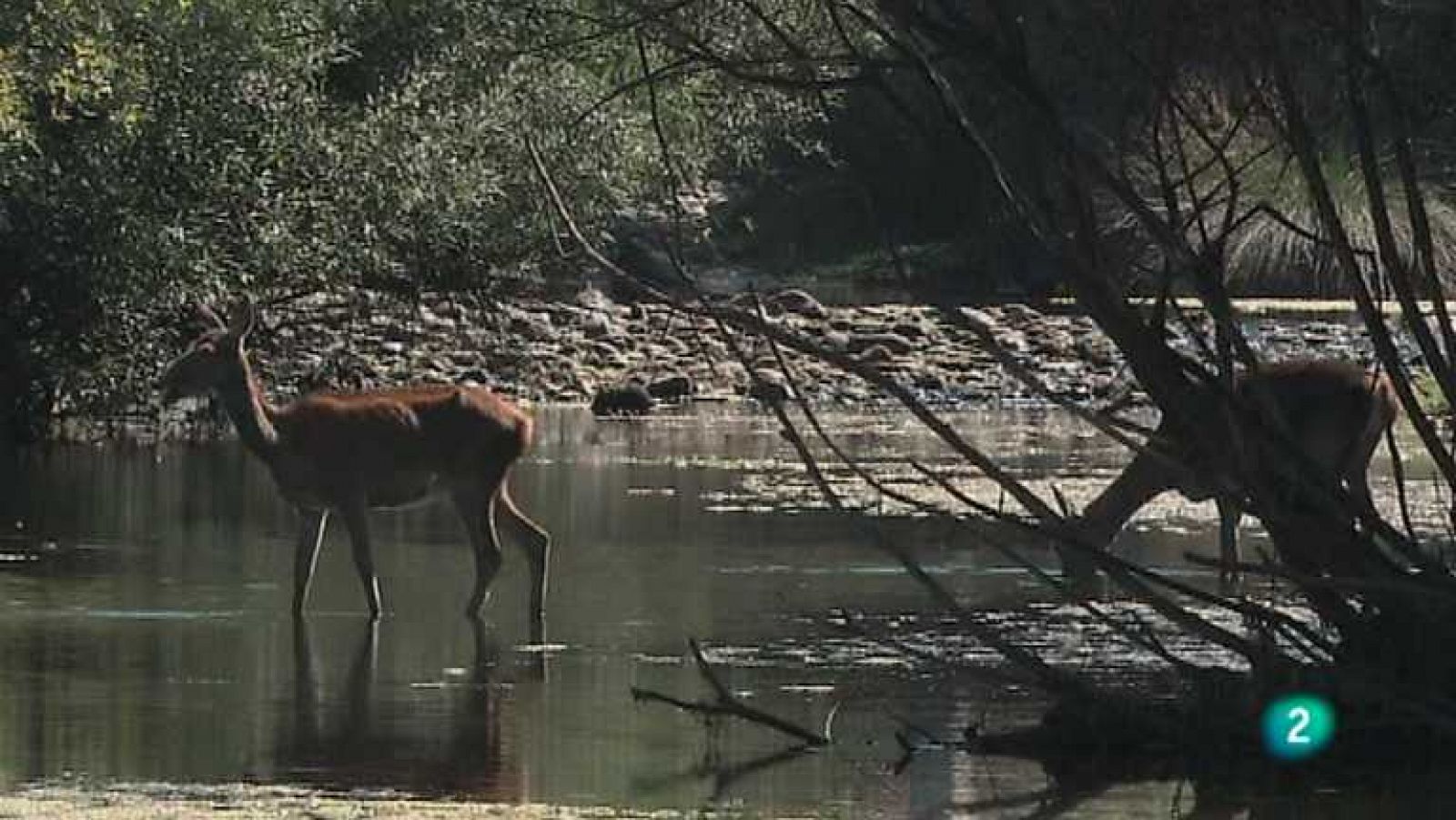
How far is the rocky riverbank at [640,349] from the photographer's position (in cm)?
3131

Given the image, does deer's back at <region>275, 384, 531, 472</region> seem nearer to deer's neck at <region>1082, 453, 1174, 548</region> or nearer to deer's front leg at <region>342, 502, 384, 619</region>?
deer's front leg at <region>342, 502, 384, 619</region>

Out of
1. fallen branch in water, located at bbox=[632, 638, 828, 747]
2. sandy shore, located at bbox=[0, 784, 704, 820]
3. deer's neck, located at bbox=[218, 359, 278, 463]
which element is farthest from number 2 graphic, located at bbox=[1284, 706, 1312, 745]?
deer's neck, located at bbox=[218, 359, 278, 463]

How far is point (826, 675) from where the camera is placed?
14.1 metres

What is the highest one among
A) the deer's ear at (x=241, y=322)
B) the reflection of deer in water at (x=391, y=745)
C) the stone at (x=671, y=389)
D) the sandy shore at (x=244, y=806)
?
the stone at (x=671, y=389)

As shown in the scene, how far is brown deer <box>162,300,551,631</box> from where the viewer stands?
1667 centimetres

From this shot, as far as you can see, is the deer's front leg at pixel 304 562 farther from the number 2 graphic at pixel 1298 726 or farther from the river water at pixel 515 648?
the number 2 graphic at pixel 1298 726

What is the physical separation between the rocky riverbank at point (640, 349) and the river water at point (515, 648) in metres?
6.43

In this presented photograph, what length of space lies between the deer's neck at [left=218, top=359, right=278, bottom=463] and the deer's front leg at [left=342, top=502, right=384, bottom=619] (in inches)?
20.9

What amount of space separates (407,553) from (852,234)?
119 ft

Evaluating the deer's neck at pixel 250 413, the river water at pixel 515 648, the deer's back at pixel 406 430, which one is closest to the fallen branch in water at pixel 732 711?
the river water at pixel 515 648

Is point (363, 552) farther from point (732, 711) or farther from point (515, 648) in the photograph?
point (732, 711)

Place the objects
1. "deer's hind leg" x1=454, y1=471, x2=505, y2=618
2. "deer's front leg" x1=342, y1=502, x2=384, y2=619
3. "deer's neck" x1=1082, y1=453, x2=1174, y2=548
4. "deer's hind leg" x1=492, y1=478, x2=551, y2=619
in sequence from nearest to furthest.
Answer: "deer's front leg" x1=342, y1=502, x2=384, y2=619
"deer's hind leg" x1=492, y1=478, x2=551, y2=619
"deer's hind leg" x1=454, y1=471, x2=505, y2=618
"deer's neck" x1=1082, y1=453, x2=1174, y2=548

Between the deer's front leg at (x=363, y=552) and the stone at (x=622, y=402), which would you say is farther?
the stone at (x=622, y=402)

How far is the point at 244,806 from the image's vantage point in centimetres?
1068
